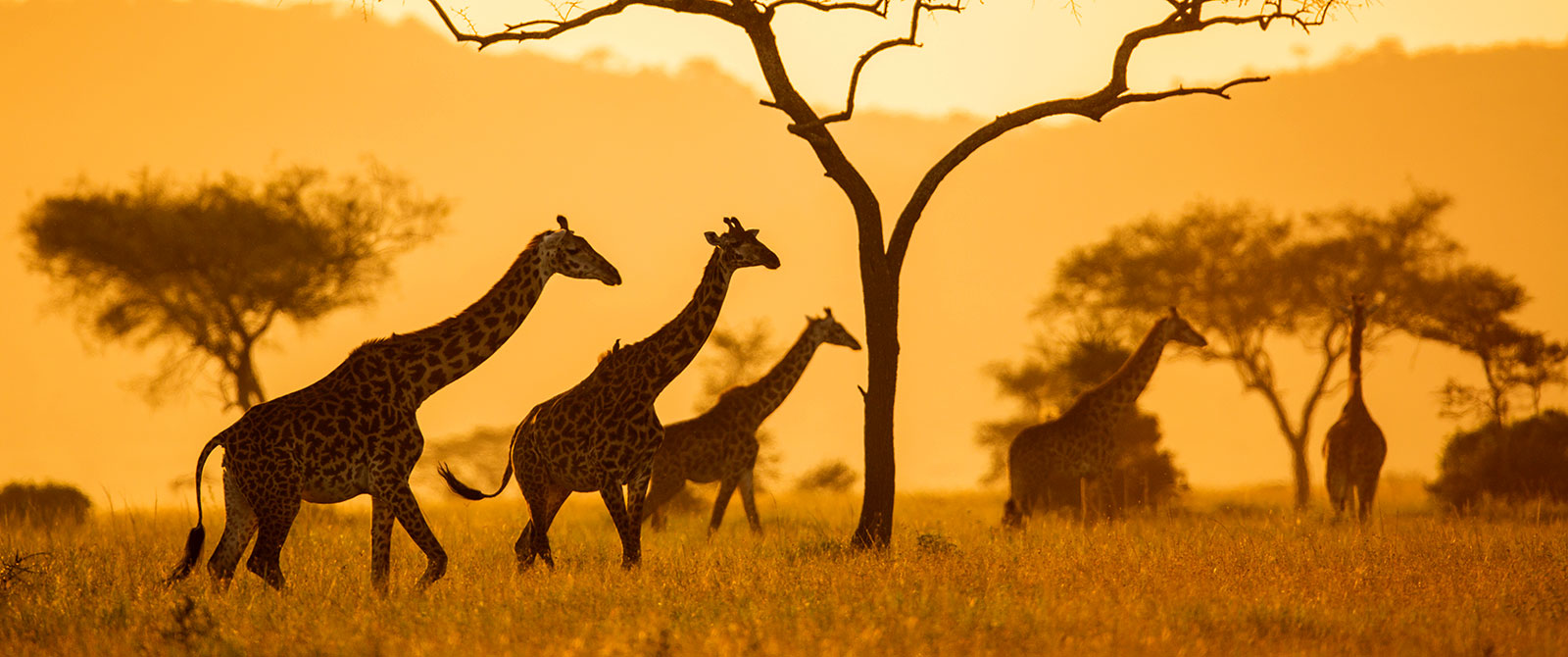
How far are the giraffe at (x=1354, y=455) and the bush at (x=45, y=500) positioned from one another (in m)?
16.0

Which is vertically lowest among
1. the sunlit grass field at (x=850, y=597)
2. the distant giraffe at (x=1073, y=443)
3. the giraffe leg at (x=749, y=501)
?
the sunlit grass field at (x=850, y=597)

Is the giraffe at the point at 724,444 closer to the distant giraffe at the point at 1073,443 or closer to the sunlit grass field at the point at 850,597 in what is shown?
the sunlit grass field at the point at 850,597

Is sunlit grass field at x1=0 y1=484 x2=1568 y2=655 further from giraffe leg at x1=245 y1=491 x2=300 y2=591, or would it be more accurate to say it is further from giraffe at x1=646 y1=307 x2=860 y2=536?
giraffe at x1=646 y1=307 x2=860 y2=536

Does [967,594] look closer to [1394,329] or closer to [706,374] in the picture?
[706,374]

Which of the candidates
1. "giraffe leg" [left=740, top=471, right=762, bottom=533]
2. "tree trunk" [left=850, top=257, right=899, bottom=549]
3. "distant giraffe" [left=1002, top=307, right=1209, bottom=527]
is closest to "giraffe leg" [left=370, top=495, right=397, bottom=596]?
"tree trunk" [left=850, top=257, right=899, bottom=549]

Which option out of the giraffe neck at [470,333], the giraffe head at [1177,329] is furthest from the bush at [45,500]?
the giraffe head at [1177,329]

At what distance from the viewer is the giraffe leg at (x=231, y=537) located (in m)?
11.2

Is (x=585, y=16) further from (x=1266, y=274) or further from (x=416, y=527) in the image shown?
(x=1266, y=274)

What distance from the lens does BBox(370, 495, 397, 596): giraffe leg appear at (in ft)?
36.1

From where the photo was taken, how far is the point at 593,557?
13.7 m

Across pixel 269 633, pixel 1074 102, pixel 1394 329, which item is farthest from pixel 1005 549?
pixel 1394 329

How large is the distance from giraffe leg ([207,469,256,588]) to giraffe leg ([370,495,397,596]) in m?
0.91

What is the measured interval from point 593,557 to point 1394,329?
21.7 meters

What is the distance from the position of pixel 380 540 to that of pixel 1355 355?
12650 mm
